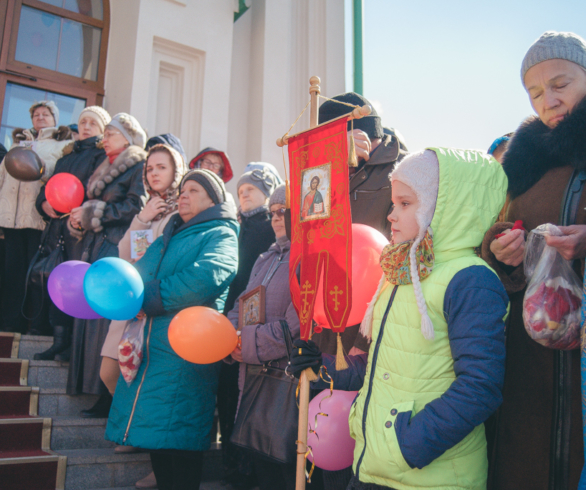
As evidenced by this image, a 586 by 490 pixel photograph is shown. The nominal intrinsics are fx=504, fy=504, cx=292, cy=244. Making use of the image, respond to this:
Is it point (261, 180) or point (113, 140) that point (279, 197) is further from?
point (113, 140)

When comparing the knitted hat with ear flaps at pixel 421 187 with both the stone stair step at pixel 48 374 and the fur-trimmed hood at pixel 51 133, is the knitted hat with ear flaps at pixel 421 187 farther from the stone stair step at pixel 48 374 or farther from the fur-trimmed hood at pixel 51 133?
the fur-trimmed hood at pixel 51 133

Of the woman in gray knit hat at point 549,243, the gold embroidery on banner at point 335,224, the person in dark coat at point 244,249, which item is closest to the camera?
the woman in gray knit hat at point 549,243

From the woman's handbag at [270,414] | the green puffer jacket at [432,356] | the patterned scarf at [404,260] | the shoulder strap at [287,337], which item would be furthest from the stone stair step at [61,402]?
the patterned scarf at [404,260]

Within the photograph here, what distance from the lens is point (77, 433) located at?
3.64 metres

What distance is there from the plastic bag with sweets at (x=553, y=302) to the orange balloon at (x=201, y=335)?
58.9 inches

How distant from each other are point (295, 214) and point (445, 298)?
0.88m

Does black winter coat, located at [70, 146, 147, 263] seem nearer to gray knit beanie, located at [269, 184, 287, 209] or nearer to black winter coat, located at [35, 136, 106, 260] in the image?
black winter coat, located at [35, 136, 106, 260]

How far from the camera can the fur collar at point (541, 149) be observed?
1759 mm

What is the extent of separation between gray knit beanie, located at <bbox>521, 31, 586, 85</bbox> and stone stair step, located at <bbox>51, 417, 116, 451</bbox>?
11.7 feet

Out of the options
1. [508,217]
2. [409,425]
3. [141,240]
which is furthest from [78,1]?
[409,425]

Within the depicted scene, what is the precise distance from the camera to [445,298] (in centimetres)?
166

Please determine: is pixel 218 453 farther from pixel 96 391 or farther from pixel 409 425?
pixel 409 425

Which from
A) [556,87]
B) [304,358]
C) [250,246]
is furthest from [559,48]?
[250,246]

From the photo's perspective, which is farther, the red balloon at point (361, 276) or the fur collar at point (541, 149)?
the red balloon at point (361, 276)
